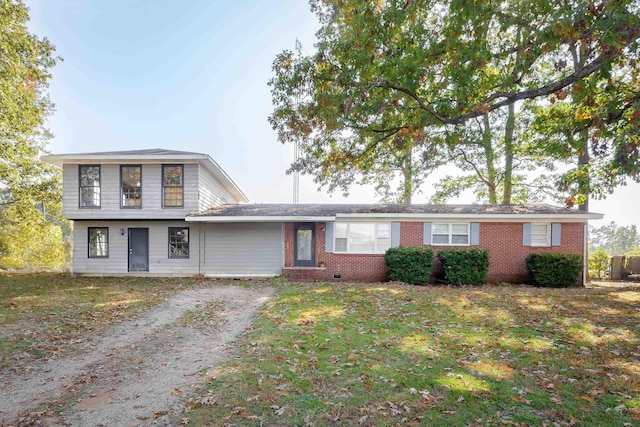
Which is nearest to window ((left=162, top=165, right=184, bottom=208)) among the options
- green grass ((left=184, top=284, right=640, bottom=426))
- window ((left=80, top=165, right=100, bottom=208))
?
window ((left=80, top=165, right=100, bottom=208))

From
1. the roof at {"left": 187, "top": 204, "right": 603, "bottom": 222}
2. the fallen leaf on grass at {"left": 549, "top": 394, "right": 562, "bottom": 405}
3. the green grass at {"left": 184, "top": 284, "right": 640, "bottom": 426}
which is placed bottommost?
the green grass at {"left": 184, "top": 284, "right": 640, "bottom": 426}

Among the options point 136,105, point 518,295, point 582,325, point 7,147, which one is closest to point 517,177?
point 518,295

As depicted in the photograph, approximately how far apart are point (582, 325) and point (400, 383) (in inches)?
210

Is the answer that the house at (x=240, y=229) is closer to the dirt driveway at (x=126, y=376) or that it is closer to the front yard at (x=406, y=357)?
the front yard at (x=406, y=357)

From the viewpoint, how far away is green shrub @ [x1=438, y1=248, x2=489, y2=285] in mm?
12734

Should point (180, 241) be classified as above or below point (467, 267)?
above

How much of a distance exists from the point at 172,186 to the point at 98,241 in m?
4.66

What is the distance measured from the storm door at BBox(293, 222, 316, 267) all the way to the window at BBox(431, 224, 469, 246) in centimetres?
550

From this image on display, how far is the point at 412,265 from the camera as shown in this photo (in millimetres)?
12953

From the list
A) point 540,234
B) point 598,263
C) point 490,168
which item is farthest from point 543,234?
point 490,168

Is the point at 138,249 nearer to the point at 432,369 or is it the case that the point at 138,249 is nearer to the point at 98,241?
the point at 98,241

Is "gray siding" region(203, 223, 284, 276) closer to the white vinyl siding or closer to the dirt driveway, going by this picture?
the white vinyl siding

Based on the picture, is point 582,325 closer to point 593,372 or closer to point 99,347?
point 593,372

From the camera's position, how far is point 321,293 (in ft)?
34.9
